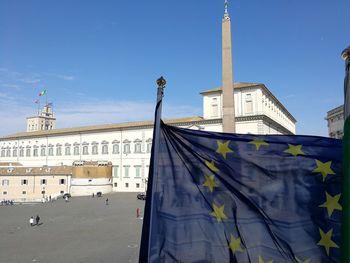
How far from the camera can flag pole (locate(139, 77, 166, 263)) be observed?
3.00 m

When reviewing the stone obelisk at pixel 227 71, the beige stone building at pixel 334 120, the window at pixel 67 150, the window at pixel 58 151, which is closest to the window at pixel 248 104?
the beige stone building at pixel 334 120

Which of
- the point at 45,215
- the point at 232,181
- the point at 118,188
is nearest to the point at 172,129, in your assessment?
the point at 232,181

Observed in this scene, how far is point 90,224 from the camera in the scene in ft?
69.6

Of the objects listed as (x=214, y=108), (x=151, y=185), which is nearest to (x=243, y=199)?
(x=151, y=185)

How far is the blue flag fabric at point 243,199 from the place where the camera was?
10.3ft

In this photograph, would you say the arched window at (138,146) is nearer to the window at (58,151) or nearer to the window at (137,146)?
the window at (137,146)

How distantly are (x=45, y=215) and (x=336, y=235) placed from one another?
27.2 metres

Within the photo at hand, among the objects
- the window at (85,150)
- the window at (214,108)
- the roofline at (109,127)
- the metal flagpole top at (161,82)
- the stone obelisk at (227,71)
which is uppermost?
the window at (214,108)

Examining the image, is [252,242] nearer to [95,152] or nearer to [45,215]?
[45,215]

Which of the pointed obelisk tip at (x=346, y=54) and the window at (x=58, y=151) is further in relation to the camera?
the window at (x=58, y=151)

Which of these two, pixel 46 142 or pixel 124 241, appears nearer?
pixel 124 241

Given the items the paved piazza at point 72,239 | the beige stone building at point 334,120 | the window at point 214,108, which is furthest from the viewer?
the beige stone building at point 334,120

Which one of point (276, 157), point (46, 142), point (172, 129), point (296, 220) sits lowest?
point (296, 220)

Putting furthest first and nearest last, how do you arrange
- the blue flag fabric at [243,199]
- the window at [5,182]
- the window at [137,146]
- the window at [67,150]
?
1. the window at [67,150]
2. the window at [137,146]
3. the window at [5,182]
4. the blue flag fabric at [243,199]
